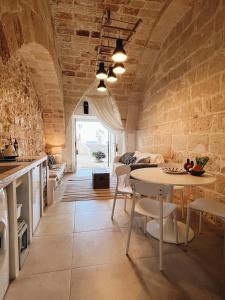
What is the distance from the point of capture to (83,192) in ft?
12.1

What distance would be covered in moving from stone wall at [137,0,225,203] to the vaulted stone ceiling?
0.29m

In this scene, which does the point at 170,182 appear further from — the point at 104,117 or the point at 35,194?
the point at 104,117

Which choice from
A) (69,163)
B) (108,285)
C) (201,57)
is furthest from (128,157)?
(108,285)

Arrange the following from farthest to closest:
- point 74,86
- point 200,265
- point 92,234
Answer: point 74,86, point 92,234, point 200,265

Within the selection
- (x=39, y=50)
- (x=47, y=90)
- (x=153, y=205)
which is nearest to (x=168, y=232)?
(x=153, y=205)

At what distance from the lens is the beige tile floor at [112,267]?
52.4 inches

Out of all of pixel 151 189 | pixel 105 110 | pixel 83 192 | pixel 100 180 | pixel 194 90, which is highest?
pixel 105 110

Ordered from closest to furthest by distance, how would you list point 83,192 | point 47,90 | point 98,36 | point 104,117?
point 98,36, point 83,192, point 47,90, point 104,117

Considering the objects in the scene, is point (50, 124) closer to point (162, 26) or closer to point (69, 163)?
point (69, 163)

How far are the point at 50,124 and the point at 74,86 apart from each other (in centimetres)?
131

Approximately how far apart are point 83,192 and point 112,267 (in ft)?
7.22

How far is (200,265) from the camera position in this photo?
1.60 m

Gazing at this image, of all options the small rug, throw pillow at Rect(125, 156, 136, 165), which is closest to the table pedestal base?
the small rug

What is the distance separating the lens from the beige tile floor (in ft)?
4.36
